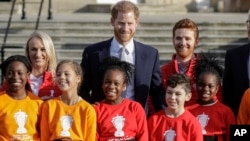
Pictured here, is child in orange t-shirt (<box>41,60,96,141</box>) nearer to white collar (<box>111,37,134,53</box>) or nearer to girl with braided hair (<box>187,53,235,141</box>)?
white collar (<box>111,37,134,53</box>)

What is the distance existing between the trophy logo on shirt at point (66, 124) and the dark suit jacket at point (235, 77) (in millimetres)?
1410

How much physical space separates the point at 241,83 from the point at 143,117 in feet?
3.04

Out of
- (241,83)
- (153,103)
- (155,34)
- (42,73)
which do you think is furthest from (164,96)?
(155,34)

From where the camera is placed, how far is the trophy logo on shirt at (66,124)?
5.78m

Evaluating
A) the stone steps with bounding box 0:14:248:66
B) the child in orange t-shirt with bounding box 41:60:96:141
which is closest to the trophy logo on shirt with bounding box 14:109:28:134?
the child in orange t-shirt with bounding box 41:60:96:141

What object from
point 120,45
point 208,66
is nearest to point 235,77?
point 208,66

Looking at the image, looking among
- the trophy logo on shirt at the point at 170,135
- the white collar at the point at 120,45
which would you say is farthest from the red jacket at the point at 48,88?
the trophy logo on shirt at the point at 170,135

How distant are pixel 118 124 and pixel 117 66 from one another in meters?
0.48

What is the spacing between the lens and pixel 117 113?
594cm

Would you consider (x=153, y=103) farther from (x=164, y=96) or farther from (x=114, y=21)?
(x=114, y=21)

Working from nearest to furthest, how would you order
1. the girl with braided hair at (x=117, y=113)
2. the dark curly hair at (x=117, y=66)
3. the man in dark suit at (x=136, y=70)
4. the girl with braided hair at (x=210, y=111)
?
the girl with braided hair at (x=117, y=113) < the dark curly hair at (x=117, y=66) < the girl with braided hair at (x=210, y=111) < the man in dark suit at (x=136, y=70)

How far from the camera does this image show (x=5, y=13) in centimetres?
1839

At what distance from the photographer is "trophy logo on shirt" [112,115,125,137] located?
231 inches

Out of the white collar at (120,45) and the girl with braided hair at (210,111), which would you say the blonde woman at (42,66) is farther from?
the girl with braided hair at (210,111)
